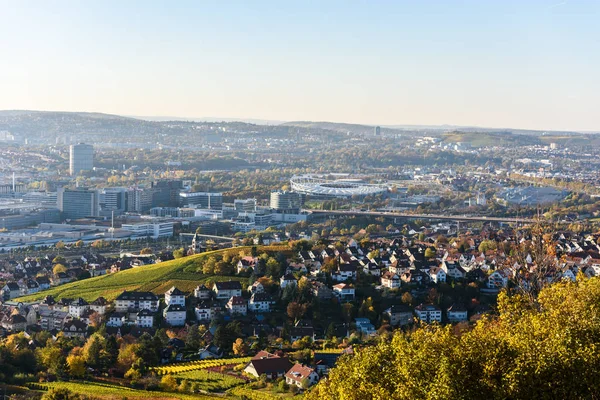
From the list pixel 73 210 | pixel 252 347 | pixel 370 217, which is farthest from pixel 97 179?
pixel 252 347

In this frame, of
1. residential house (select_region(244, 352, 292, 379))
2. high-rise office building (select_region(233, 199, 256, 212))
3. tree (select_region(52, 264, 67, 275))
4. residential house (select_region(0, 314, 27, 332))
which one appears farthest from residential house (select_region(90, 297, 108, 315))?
high-rise office building (select_region(233, 199, 256, 212))

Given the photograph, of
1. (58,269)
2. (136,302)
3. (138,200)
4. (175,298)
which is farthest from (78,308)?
(138,200)

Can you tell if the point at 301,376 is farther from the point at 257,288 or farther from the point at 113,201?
the point at 113,201

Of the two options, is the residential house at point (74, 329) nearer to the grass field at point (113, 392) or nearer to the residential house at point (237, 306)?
the residential house at point (237, 306)

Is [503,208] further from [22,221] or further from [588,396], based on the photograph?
[588,396]

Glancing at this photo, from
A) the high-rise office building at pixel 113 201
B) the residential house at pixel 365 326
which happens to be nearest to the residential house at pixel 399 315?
the residential house at pixel 365 326

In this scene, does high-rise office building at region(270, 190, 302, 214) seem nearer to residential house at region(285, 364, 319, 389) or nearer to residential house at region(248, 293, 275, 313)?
residential house at region(248, 293, 275, 313)
